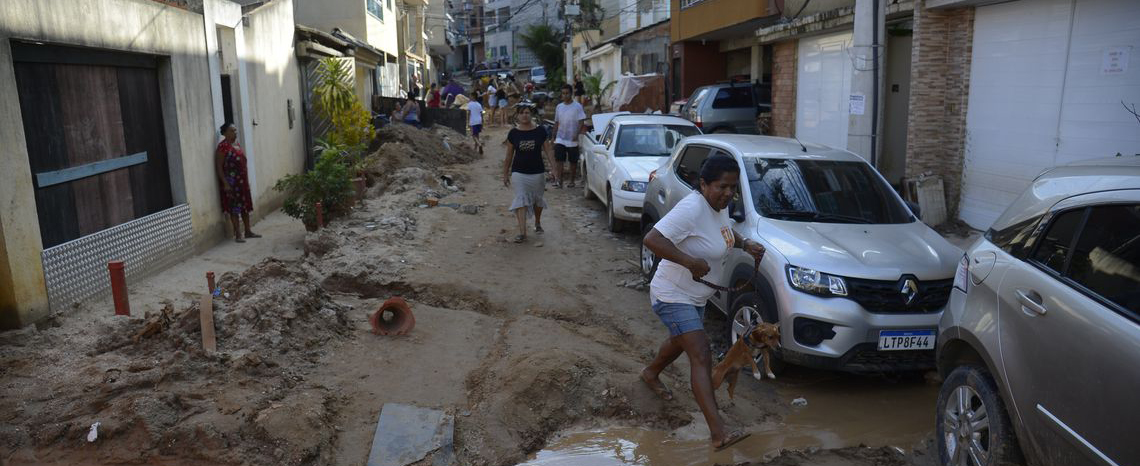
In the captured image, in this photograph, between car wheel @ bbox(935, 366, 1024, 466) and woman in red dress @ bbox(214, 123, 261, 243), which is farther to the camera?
woman in red dress @ bbox(214, 123, 261, 243)

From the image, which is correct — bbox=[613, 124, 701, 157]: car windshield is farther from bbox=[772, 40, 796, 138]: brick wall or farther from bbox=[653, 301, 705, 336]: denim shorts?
bbox=[653, 301, 705, 336]: denim shorts

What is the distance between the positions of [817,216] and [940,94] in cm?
640

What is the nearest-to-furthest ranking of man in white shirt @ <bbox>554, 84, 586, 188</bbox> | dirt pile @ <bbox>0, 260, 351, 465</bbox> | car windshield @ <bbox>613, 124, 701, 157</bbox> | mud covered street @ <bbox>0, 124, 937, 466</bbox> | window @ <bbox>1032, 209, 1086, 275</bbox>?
window @ <bbox>1032, 209, 1086, 275</bbox> < dirt pile @ <bbox>0, 260, 351, 465</bbox> < mud covered street @ <bbox>0, 124, 937, 466</bbox> < car windshield @ <bbox>613, 124, 701, 157</bbox> < man in white shirt @ <bbox>554, 84, 586, 188</bbox>

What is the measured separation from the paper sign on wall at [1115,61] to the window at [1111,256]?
655 centimetres

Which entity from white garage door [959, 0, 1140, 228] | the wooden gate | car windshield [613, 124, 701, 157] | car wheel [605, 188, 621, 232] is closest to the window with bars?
car windshield [613, 124, 701, 157]

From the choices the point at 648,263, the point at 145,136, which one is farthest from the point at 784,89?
the point at 145,136

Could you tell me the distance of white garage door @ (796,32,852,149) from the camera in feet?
47.4

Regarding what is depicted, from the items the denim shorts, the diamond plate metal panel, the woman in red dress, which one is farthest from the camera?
the woman in red dress

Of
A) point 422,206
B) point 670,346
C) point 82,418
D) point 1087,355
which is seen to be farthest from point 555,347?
point 422,206

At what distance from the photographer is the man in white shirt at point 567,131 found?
14422 mm

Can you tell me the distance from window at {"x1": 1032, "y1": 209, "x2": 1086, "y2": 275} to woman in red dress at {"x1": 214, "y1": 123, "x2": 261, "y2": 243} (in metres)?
9.34

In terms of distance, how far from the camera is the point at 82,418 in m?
4.22

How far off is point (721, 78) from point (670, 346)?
2162 centimetres

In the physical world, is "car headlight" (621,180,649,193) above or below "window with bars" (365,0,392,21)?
below
